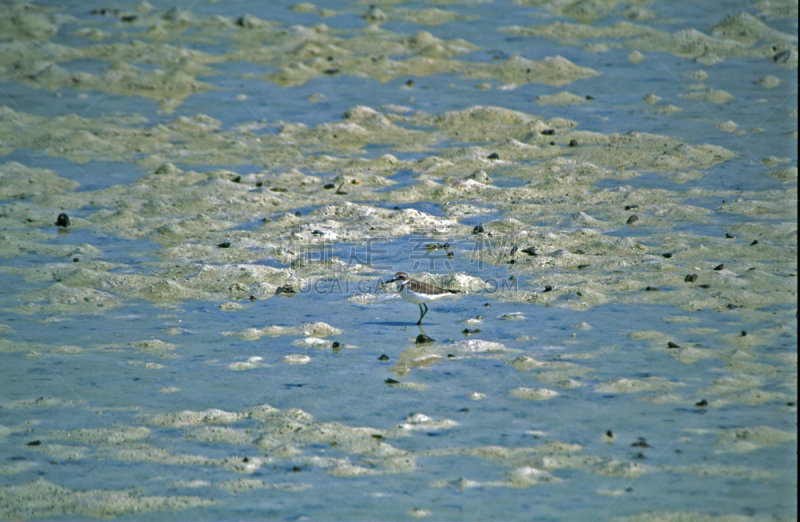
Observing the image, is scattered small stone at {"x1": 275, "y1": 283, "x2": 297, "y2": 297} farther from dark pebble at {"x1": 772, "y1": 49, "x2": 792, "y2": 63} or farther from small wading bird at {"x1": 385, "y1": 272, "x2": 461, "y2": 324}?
dark pebble at {"x1": 772, "y1": 49, "x2": 792, "y2": 63}

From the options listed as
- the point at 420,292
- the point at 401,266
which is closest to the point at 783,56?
the point at 401,266

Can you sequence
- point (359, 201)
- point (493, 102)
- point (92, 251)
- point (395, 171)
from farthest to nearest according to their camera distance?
point (493, 102)
point (395, 171)
point (359, 201)
point (92, 251)

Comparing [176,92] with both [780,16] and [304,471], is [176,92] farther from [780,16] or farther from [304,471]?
[780,16]

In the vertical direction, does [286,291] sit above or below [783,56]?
below

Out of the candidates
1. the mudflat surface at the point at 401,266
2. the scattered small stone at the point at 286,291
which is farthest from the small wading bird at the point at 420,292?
the scattered small stone at the point at 286,291

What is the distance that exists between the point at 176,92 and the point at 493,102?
18.3 ft

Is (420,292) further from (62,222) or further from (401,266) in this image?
(62,222)

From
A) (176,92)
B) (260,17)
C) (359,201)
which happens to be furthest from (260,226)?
(260,17)

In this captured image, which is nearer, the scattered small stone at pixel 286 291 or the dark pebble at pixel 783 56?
the scattered small stone at pixel 286 291

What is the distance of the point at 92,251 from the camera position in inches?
331

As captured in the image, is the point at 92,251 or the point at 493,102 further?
the point at 493,102

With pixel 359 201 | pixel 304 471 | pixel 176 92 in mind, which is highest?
pixel 176 92

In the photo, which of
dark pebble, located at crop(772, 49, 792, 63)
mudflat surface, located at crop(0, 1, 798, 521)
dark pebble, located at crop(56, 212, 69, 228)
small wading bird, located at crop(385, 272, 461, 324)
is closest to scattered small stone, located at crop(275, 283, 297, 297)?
mudflat surface, located at crop(0, 1, 798, 521)

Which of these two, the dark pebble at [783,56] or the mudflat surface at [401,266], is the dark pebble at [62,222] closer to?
the mudflat surface at [401,266]
